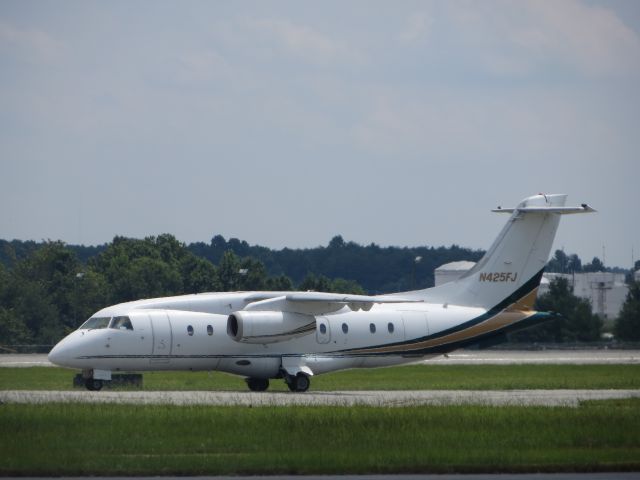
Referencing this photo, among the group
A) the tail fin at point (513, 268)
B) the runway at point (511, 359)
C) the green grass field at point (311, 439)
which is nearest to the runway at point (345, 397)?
the green grass field at point (311, 439)

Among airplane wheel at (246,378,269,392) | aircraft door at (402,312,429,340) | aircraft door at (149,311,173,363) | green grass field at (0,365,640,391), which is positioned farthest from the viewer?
green grass field at (0,365,640,391)

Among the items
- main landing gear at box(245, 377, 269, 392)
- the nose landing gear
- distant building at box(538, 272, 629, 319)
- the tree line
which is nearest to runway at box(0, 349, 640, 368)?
the tree line

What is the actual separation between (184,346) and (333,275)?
512 feet

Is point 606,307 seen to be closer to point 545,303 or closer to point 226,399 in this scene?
point 545,303

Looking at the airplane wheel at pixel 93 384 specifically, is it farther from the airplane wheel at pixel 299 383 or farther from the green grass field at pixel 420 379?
the airplane wheel at pixel 299 383

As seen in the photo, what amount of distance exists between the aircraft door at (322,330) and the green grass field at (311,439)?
10561 mm

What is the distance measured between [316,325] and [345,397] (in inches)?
186

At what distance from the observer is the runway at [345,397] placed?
30.8m

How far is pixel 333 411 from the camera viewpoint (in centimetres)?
2733

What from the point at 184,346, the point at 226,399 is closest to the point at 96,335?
the point at 184,346

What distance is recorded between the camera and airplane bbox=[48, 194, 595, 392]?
3656 centimetres

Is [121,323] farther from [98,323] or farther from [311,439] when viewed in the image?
[311,439]

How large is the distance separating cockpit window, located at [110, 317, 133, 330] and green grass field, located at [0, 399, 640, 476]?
7.73m

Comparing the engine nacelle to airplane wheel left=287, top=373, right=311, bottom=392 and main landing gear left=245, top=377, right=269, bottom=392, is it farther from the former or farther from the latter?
main landing gear left=245, top=377, right=269, bottom=392
